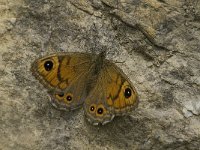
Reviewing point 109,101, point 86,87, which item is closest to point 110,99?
point 109,101

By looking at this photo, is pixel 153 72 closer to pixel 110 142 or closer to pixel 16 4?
pixel 110 142

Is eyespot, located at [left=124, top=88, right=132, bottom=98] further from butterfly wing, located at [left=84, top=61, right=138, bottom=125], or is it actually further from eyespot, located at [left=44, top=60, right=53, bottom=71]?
eyespot, located at [left=44, top=60, right=53, bottom=71]

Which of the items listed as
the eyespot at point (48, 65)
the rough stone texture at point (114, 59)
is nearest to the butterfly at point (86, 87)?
the eyespot at point (48, 65)

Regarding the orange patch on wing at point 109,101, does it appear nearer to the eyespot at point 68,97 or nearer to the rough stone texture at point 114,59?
the rough stone texture at point 114,59

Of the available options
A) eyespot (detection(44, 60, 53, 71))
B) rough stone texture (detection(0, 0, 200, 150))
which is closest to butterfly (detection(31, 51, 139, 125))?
eyespot (detection(44, 60, 53, 71))

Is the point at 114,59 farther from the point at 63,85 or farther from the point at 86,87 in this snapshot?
the point at 63,85

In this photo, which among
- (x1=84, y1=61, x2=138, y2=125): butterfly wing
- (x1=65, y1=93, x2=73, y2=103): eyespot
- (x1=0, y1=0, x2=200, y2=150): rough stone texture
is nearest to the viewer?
(x1=84, y1=61, x2=138, y2=125): butterfly wing
